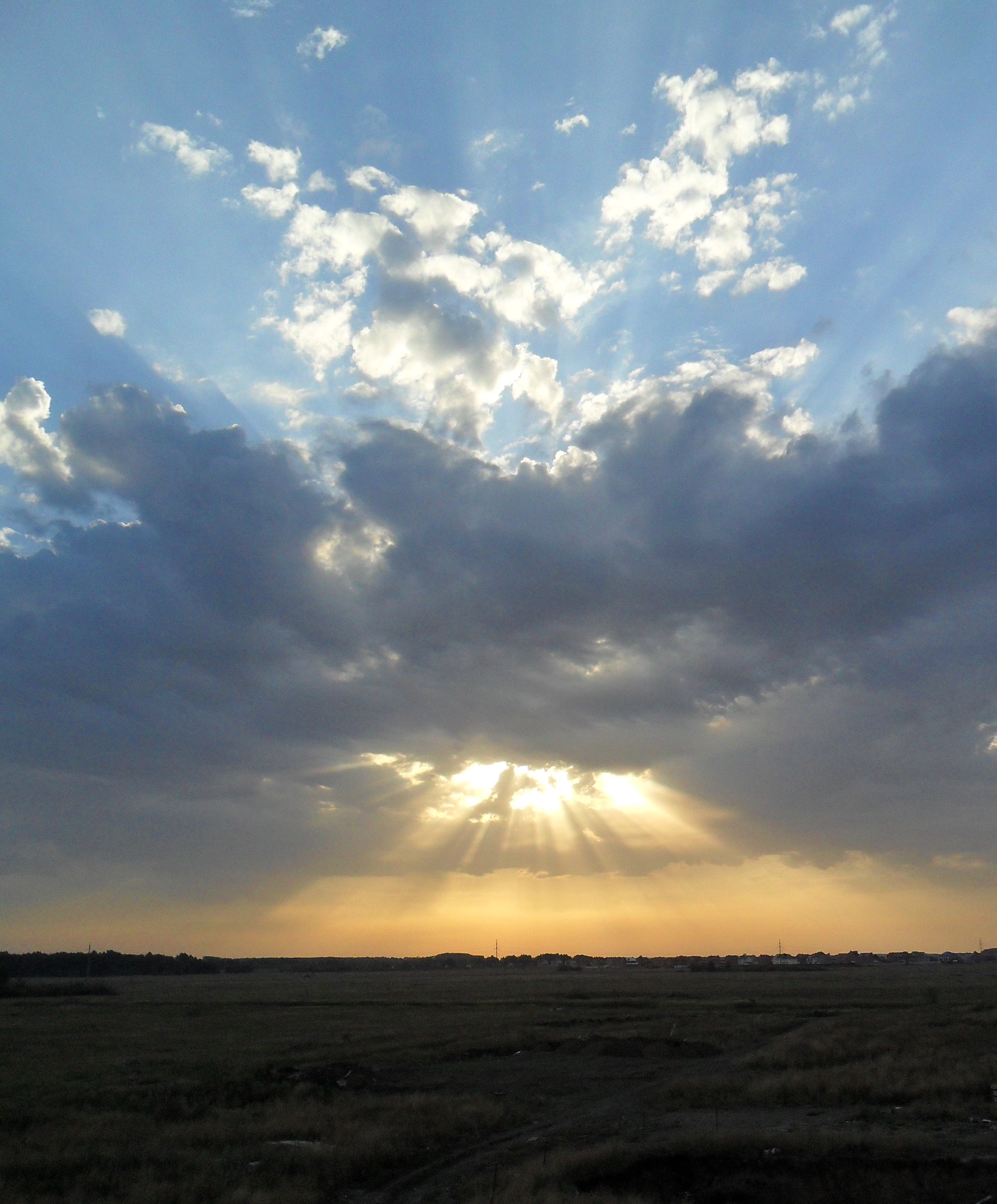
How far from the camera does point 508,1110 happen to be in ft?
88.5

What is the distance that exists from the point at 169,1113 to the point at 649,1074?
63.4ft

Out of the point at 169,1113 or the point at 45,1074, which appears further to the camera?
the point at 45,1074

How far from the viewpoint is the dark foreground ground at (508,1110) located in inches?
691

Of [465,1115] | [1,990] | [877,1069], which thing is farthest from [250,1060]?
[1,990]

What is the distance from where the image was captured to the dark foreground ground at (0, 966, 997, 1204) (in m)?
17.5

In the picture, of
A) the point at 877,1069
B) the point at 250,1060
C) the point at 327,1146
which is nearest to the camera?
the point at 327,1146

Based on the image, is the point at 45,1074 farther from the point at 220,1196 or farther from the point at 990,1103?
the point at 990,1103

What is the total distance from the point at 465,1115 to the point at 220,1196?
33.5 ft

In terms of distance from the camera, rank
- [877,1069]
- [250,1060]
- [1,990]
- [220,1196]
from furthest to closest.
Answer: [1,990], [250,1060], [877,1069], [220,1196]

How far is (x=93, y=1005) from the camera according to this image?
8369 cm

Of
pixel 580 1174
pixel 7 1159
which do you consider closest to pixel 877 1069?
pixel 580 1174

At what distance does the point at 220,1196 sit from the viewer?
16.8 m

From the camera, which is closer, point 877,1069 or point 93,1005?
point 877,1069

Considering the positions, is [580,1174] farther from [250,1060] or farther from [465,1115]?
[250,1060]
